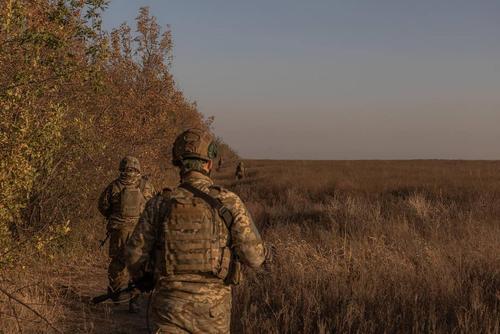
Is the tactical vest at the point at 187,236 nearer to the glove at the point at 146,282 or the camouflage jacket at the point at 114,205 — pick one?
the glove at the point at 146,282

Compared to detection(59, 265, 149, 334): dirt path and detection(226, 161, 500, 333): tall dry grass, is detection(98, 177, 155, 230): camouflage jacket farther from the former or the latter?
detection(226, 161, 500, 333): tall dry grass

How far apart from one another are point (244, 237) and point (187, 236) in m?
0.37

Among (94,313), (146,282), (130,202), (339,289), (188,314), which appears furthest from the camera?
(130,202)

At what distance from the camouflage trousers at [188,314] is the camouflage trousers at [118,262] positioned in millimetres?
3912

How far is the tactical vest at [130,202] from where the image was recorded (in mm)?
6945

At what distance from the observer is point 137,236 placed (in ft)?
10.6

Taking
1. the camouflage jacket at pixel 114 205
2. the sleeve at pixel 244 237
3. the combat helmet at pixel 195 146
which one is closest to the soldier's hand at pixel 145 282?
the sleeve at pixel 244 237

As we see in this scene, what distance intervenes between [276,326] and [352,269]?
1940mm

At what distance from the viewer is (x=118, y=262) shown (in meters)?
7.02

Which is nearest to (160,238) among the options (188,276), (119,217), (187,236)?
(187,236)

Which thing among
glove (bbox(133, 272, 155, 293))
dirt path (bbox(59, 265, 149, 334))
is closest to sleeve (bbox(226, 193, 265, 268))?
glove (bbox(133, 272, 155, 293))

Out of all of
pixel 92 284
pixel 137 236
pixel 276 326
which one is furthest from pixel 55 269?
pixel 137 236

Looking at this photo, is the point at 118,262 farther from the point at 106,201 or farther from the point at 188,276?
the point at 188,276

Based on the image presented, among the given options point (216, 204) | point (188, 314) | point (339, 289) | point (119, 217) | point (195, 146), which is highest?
point (195, 146)
